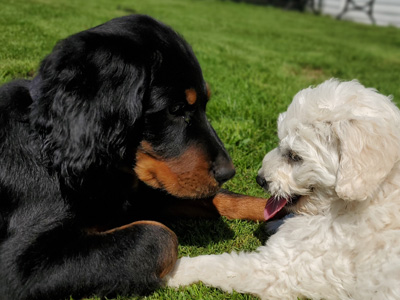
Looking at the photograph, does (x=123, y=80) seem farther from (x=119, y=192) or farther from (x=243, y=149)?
(x=243, y=149)

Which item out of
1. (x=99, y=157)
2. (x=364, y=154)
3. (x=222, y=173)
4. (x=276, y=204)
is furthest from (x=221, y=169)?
(x=364, y=154)

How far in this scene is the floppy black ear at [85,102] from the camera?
2779mm

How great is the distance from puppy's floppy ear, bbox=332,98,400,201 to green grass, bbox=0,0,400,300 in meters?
1.05

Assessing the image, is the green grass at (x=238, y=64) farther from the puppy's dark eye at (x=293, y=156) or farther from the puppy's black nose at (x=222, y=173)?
the puppy's dark eye at (x=293, y=156)

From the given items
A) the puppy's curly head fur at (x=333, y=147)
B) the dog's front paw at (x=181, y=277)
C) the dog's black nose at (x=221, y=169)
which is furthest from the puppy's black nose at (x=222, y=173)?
the dog's front paw at (x=181, y=277)

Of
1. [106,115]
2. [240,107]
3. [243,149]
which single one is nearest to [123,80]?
[106,115]

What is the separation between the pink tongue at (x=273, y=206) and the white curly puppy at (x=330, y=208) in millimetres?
104

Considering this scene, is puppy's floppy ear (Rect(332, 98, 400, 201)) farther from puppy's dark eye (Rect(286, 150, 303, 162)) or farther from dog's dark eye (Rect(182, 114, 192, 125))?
dog's dark eye (Rect(182, 114, 192, 125))

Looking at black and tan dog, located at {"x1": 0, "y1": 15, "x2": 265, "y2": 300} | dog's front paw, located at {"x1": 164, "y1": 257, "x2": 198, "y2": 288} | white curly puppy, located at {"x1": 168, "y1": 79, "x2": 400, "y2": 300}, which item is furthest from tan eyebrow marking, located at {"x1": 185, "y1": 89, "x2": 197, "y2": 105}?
dog's front paw, located at {"x1": 164, "y1": 257, "x2": 198, "y2": 288}

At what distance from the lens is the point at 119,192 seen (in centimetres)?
342

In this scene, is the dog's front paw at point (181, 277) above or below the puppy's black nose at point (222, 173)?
below

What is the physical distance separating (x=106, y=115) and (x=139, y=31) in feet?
2.56

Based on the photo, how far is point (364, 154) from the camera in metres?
2.69

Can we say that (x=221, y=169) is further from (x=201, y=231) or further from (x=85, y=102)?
(x=85, y=102)
